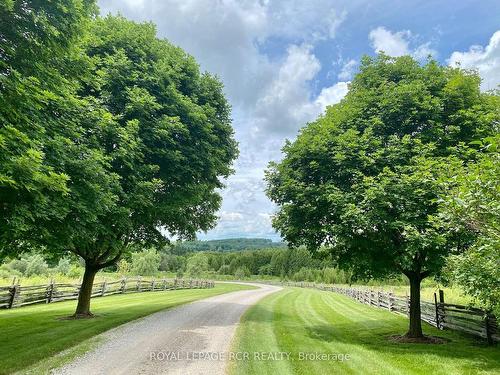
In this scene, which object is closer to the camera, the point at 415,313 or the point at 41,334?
the point at 41,334

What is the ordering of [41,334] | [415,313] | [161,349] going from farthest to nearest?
[415,313] → [41,334] → [161,349]

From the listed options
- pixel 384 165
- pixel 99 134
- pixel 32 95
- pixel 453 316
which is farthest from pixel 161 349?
pixel 453 316

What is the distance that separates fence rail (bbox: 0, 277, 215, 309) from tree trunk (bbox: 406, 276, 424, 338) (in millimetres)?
22568

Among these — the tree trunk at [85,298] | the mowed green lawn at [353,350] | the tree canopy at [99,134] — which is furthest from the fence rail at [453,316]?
the tree trunk at [85,298]

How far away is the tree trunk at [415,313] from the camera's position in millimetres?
15445

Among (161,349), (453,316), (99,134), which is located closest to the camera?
(161,349)

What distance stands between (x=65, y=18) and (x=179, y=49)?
12.2 m

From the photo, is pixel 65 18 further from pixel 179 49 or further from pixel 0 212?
pixel 179 49

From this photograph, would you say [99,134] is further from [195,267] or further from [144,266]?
[195,267]

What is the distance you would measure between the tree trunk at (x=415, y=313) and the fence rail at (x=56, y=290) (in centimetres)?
2257

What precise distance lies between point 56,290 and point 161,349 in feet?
65.2

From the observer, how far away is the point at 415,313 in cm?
1559

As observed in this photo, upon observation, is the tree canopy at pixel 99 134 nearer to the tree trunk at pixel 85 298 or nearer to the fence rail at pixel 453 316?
the tree trunk at pixel 85 298

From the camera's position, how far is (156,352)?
11305 mm
